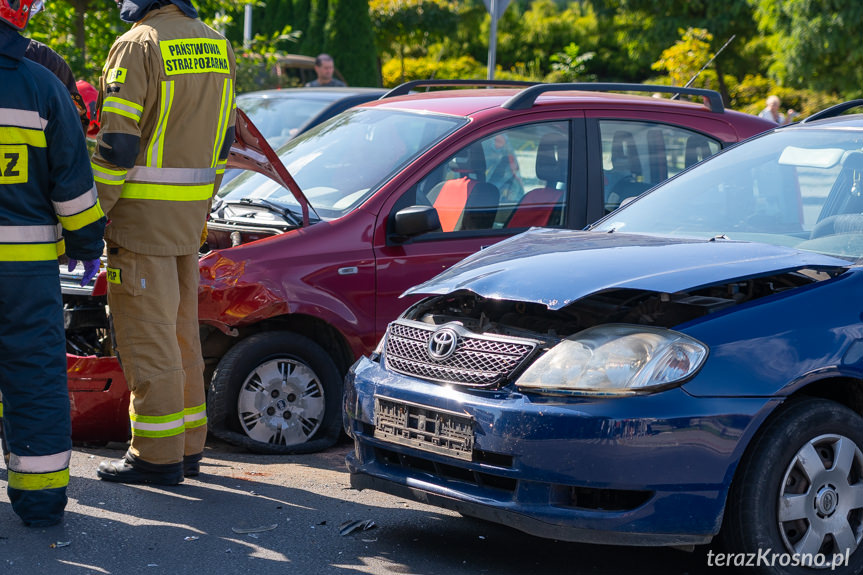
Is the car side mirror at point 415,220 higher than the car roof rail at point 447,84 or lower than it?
lower

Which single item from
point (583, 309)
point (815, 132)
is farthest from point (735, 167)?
point (583, 309)

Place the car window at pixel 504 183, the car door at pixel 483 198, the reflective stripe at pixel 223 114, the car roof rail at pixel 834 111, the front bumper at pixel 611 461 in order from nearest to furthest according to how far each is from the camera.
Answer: the front bumper at pixel 611 461
the reflective stripe at pixel 223 114
the car roof rail at pixel 834 111
the car door at pixel 483 198
the car window at pixel 504 183

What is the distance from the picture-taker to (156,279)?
4699 millimetres

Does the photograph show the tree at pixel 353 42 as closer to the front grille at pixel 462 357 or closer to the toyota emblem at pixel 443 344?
the front grille at pixel 462 357

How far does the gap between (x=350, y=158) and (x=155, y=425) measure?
76.4 inches

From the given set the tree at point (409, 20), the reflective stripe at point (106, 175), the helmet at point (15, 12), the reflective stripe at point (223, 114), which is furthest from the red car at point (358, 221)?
the tree at point (409, 20)

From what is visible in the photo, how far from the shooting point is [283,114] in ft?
33.7

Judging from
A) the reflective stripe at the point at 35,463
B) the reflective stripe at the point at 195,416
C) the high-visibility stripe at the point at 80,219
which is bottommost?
the reflective stripe at the point at 195,416

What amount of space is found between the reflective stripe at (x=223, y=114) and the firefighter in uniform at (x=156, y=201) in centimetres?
5

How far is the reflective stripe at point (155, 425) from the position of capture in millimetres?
4727

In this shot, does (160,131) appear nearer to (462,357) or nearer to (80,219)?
(80,219)

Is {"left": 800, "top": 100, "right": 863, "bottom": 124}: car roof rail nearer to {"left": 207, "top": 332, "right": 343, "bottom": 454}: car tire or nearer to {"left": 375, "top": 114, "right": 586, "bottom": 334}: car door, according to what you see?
{"left": 375, "top": 114, "right": 586, "bottom": 334}: car door

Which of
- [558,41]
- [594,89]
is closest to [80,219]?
[594,89]

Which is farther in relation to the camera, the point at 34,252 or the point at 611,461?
the point at 34,252
